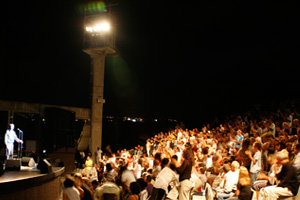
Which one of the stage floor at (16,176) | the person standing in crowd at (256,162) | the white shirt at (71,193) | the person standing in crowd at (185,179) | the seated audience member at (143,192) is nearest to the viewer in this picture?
the white shirt at (71,193)

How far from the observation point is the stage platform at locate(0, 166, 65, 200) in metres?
5.32

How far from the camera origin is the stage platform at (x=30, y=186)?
17.4 feet

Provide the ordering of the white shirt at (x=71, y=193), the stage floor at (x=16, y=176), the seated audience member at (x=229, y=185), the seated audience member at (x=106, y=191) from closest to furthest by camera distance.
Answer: the white shirt at (x=71, y=193)
the seated audience member at (x=106, y=191)
the stage floor at (x=16, y=176)
the seated audience member at (x=229, y=185)

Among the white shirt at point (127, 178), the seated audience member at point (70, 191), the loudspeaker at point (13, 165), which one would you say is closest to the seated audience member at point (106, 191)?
the seated audience member at point (70, 191)

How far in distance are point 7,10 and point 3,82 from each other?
5277 millimetres

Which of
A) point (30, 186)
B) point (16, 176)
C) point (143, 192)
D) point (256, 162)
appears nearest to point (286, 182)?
point (256, 162)

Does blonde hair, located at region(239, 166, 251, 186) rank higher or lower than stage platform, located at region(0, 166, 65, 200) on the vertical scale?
higher

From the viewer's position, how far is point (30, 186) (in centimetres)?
608

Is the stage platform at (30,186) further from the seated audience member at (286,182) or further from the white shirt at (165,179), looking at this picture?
the seated audience member at (286,182)

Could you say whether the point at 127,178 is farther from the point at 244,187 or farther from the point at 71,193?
the point at 244,187

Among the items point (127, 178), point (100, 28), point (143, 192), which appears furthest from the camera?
point (100, 28)

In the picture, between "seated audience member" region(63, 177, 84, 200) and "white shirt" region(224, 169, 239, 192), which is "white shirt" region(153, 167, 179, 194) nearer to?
"white shirt" region(224, 169, 239, 192)

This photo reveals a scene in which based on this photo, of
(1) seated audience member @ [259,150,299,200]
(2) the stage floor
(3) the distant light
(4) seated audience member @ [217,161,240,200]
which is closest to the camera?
(1) seated audience member @ [259,150,299,200]

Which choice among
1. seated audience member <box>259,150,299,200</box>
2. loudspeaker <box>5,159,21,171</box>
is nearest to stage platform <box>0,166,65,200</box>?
loudspeaker <box>5,159,21,171</box>
